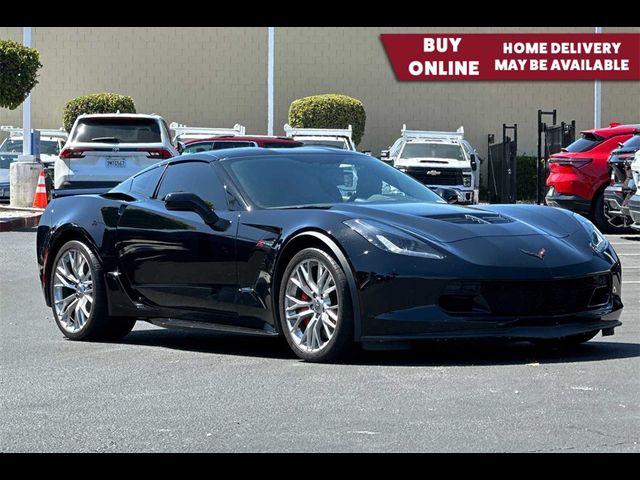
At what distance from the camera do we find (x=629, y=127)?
2164cm

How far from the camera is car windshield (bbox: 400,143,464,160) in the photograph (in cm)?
2892

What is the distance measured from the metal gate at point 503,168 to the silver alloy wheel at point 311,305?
71.9ft

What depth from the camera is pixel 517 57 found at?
41.0 m

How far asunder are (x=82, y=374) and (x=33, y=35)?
34.1 metres

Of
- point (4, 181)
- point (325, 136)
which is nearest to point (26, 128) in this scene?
point (4, 181)

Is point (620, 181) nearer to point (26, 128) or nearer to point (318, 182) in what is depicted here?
point (318, 182)

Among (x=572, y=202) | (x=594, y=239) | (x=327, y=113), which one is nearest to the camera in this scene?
(x=594, y=239)

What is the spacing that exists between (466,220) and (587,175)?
12974 millimetres

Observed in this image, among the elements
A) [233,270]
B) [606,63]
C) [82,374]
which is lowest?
[82,374]

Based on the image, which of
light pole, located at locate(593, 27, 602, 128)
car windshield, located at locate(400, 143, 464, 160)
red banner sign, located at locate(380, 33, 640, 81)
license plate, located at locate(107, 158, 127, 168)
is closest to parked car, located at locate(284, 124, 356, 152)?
car windshield, located at locate(400, 143, 464, 160)

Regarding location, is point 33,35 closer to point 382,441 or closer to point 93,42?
point 93,42

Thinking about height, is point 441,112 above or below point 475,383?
above

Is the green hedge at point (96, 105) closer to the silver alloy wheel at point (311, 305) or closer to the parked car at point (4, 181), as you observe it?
the parked car at point (4, 181)

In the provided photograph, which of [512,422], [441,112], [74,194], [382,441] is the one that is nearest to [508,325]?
[512,422]
